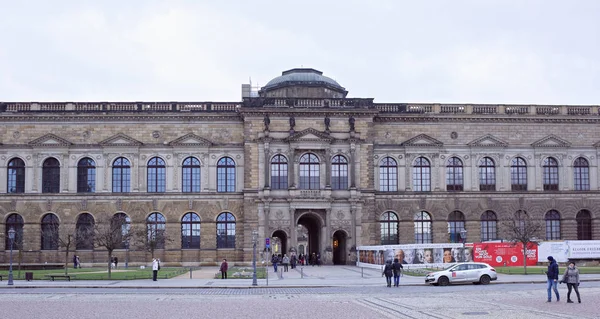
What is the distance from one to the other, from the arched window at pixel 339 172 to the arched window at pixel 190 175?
11.5m

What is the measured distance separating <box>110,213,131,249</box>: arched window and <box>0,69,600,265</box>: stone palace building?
36cm

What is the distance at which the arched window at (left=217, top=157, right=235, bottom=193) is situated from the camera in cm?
6856

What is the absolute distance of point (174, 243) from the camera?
67.4 meters

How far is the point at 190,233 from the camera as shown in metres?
67.9

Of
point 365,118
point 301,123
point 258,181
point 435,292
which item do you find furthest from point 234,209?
point 435,292

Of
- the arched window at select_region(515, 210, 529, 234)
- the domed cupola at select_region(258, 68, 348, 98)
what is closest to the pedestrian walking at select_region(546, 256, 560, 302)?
the arched window at select_region(515, 210, 529, 234)

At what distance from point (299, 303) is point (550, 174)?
46.5 metres

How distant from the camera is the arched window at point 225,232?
223 ft

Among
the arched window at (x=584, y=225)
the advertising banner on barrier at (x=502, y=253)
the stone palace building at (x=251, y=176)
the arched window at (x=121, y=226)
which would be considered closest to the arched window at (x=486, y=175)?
the stone palace building at (x=251, y=176)

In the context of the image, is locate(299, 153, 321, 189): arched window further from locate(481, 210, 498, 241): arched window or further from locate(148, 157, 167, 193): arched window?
locate(481, 210, 498, 241): arched window

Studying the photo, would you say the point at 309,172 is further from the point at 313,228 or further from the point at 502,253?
the point at 502,253

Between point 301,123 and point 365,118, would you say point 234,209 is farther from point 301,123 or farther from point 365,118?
point 365,118

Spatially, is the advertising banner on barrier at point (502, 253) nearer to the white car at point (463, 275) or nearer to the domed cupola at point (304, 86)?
the white car at point (463, 275)

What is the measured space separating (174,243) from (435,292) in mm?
34732
